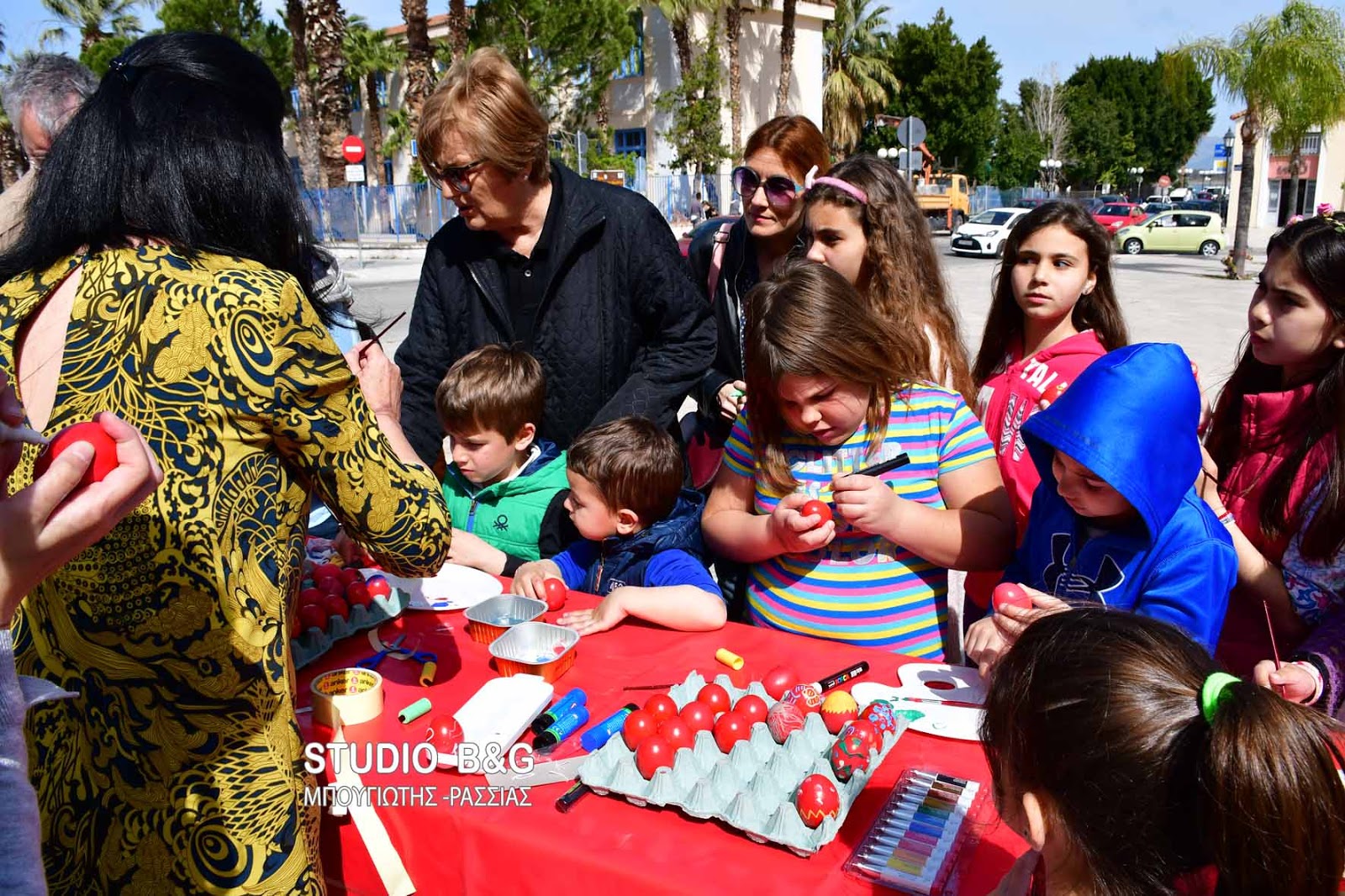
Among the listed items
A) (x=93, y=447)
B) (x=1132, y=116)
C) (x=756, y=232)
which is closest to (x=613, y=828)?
(x=93, y=447)

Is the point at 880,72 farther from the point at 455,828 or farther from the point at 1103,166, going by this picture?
the point at 455,828

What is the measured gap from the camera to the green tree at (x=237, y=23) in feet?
91.2

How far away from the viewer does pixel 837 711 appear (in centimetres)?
171

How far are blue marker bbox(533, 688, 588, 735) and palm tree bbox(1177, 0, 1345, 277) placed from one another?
1739cm

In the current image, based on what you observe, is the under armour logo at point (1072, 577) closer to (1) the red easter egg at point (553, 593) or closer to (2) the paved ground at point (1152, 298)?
(1) the red easter egg at point (553, 593)

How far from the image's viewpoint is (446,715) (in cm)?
183

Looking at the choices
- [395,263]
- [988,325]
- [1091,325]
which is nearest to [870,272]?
[988,325]

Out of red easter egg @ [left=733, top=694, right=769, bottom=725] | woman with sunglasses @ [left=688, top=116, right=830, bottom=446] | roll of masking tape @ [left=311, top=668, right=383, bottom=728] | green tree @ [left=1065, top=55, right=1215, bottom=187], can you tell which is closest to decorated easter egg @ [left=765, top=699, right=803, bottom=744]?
red easter egg @ [left=733, top=694, right=769, bottom=725]

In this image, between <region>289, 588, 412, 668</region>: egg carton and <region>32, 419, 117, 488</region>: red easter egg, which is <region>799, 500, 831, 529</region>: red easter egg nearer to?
<region>289, 588, 412, 668</region>: egg carton

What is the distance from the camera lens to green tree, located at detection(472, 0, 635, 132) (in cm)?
2755

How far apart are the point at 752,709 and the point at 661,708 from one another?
170mm

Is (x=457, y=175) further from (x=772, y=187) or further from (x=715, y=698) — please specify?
(x=715, y=698)

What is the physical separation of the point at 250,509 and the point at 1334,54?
1824cm

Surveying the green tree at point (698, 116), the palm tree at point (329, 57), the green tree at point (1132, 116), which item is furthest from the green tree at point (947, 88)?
the palm tree at point (329, 57)
